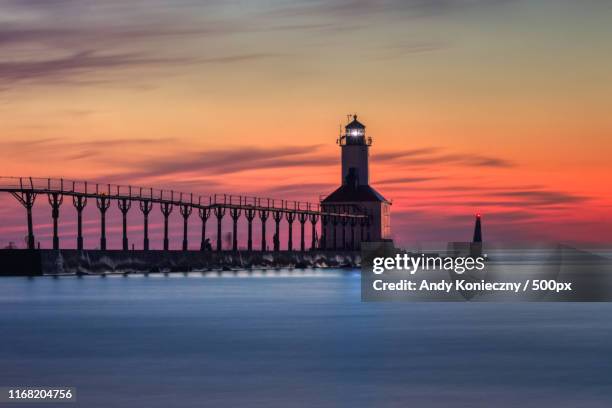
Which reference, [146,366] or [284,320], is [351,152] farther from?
[146,366]

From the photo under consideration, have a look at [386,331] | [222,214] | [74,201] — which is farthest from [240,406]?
[222,214]

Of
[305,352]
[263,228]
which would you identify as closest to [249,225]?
[263,228]

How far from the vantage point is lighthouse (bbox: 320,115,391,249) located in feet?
469

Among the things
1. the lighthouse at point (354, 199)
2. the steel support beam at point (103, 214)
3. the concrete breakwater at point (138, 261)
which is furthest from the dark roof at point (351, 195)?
the steel support beam at point (103, 214)

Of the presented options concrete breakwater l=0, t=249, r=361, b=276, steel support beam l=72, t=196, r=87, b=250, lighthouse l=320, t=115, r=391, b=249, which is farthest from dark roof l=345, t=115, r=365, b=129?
steel support beam l=72, t=196, r=87, b=250

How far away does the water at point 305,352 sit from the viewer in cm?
2398

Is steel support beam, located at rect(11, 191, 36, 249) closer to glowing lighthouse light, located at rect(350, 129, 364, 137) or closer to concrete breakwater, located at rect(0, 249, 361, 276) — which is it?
concrete breakwater, located at rect(0, 249, 361, 276)

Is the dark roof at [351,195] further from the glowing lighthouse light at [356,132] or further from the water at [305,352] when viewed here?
the water at [305,352]

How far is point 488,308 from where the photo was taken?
5631cm

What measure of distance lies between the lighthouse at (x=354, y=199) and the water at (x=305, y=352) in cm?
8378

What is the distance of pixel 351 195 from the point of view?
473ft

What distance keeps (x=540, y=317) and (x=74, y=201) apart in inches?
1644

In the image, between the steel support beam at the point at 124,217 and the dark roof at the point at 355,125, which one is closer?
the steel support beam at the point at 124,217

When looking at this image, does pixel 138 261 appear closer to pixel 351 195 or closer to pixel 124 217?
pixel 124 217
